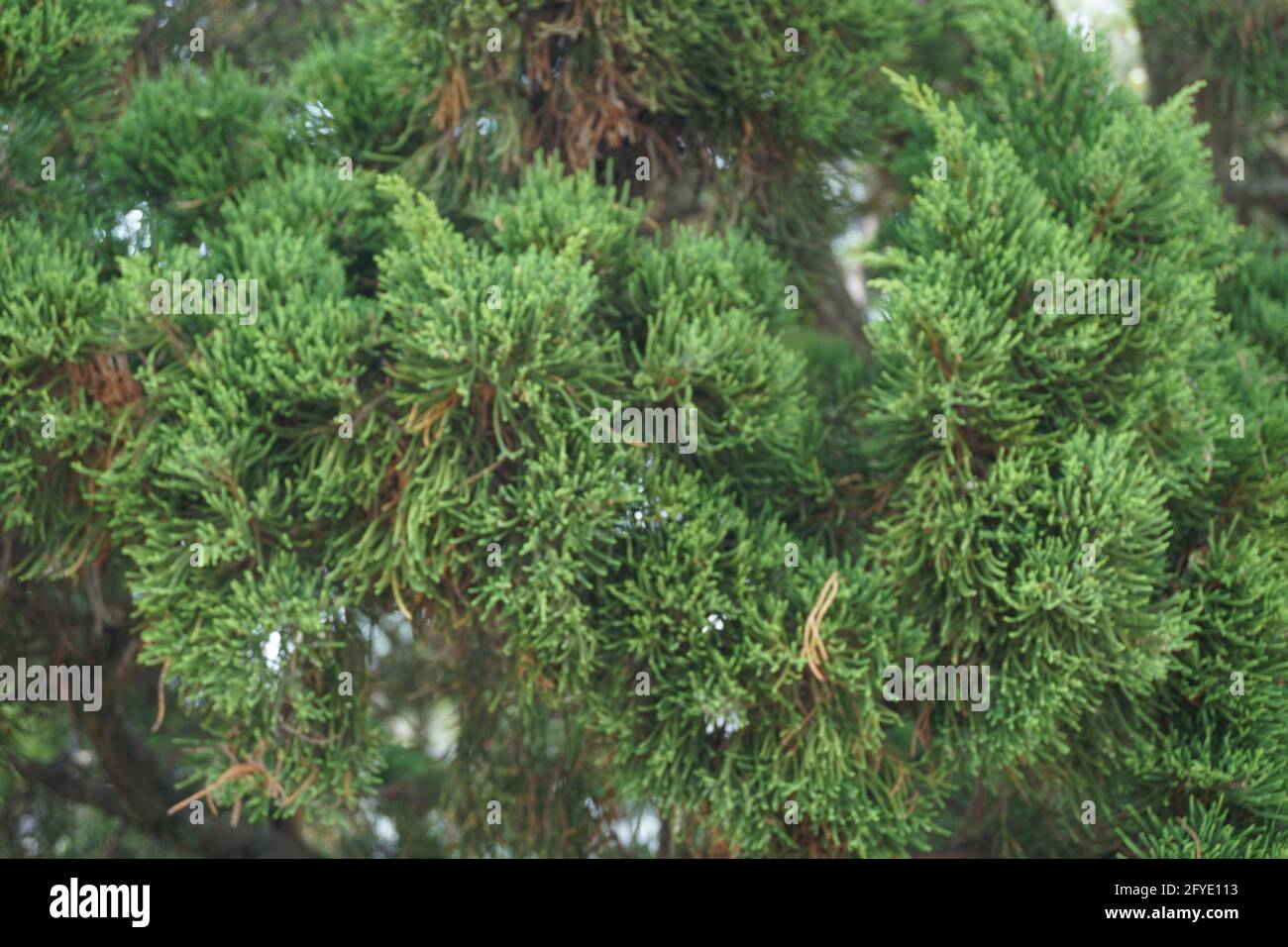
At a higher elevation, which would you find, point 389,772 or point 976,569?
point 976,569

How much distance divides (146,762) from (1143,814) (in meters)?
3.80

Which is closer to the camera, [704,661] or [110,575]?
[704,661]

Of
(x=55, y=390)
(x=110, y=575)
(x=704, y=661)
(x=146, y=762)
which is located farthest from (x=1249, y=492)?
(x=146, y=762)

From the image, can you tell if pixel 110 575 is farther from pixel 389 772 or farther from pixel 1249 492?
pixel 1249 492

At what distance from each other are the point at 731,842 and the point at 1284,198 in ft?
12.8

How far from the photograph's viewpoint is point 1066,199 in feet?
11.1

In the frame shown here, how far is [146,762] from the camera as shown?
16.8 feet
